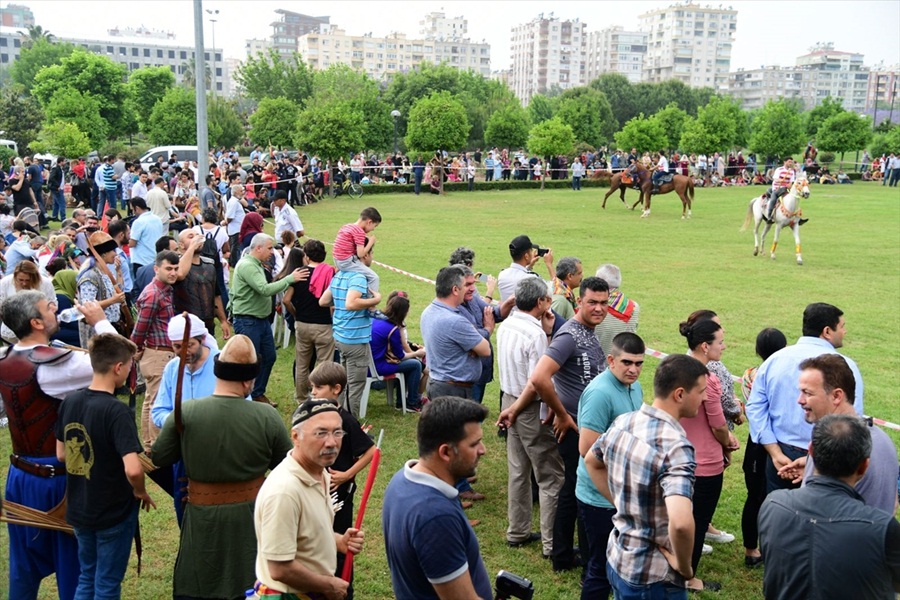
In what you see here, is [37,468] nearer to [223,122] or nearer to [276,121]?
[276,121]

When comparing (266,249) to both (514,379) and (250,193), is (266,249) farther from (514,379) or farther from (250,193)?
(250,193)

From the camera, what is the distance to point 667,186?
96.7 feet

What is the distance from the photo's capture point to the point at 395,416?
8.75 metres

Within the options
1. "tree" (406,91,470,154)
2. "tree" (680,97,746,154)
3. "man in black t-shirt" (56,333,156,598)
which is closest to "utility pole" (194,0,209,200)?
"man in black t-shirt" (56,333,156,598)

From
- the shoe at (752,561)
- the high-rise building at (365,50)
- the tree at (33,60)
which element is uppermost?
the high-rise building at (365,50)

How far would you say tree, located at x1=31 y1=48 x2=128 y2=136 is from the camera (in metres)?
49.6

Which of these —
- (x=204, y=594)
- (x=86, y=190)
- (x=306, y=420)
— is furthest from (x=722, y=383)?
(x=86, y=190)

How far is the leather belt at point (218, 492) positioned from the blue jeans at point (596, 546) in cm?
189

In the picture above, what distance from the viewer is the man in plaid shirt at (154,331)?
7043mm

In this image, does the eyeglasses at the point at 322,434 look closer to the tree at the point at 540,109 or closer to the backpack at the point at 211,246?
the backpack at the point at 211,246

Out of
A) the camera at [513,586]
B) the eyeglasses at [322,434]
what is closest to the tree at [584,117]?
the eyeglasses at [322,434]

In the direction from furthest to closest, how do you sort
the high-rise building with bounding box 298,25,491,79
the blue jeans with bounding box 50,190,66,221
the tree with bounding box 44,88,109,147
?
the high-rise building with bounding box 298,25,491,79, the tree with bounding box 44,88,109,147, the blue jeans with bounding box 50,190,66,221

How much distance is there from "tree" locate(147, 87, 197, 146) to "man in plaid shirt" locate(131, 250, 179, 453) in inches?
1898

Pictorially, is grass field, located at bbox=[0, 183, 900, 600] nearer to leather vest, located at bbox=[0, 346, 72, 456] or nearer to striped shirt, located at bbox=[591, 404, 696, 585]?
leather vest, located at bbox=[0, 346, 72, 456]
